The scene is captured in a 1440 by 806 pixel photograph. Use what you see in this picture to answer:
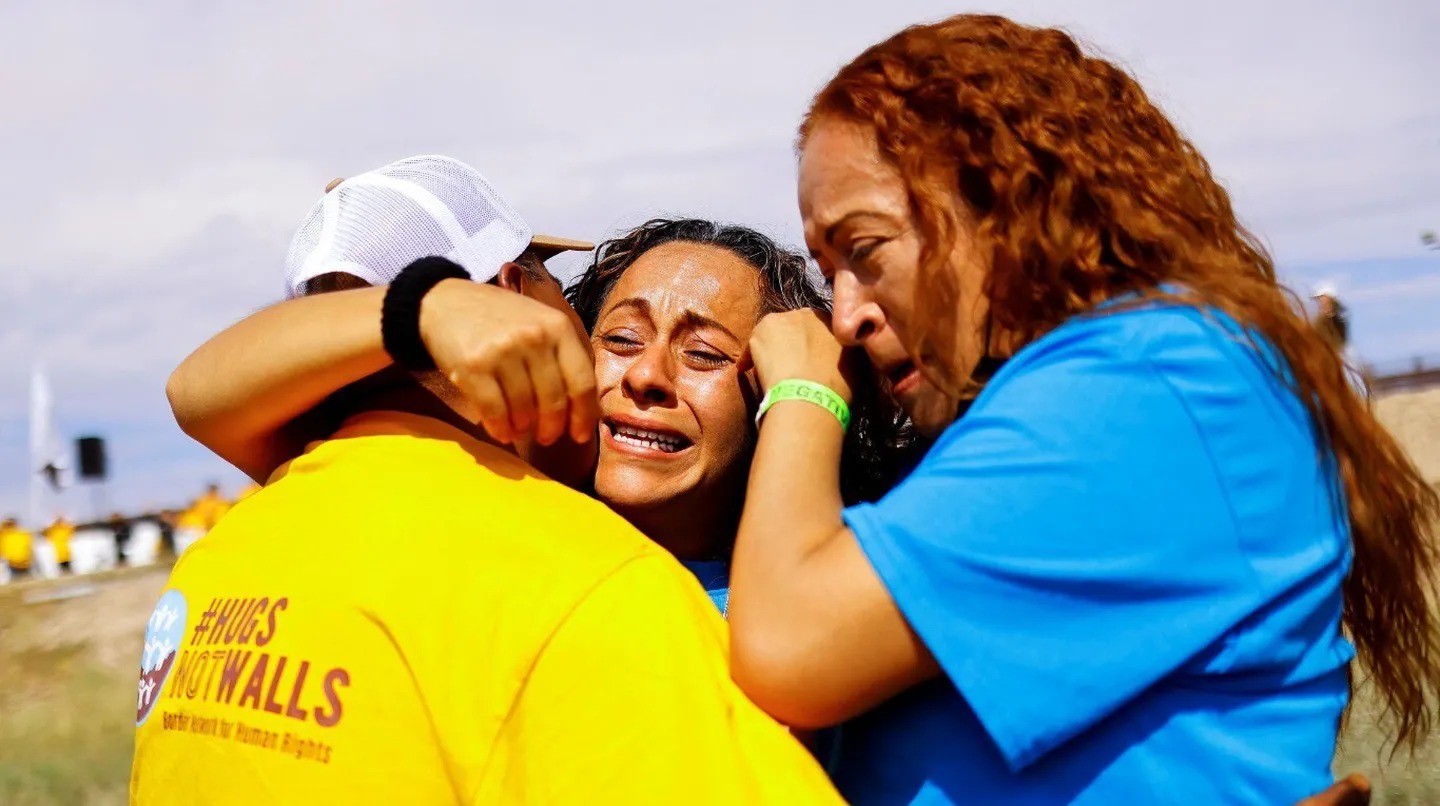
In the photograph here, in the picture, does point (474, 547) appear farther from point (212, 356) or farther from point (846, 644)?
point (212, 356)

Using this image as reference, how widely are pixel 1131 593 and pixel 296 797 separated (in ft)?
3.86

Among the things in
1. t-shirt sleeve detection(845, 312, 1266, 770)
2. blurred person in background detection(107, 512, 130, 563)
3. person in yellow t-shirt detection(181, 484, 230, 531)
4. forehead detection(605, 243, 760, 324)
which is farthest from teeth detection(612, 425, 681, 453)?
blurred person in background detection(107, 512, 130, 563)

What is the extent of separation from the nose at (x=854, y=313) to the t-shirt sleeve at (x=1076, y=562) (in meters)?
0.50

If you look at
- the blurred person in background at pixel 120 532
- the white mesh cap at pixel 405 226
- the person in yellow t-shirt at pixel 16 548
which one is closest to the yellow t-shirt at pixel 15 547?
the person in yellow t-shirt at pixel 16 548

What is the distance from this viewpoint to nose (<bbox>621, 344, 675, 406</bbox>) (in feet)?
10.6

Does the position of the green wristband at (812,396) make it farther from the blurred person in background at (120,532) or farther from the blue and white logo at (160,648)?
the blurred person in background at (120,532)

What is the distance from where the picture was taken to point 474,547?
71.4 inches

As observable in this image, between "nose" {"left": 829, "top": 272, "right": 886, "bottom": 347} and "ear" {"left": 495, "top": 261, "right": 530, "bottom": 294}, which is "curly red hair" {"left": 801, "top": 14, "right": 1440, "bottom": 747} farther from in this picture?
"ear" {"left": 495, "top": 261, "right": 530, "bottom": 294}

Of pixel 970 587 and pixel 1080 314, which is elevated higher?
pixel 1080 314

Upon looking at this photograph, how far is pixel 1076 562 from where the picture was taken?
5.85ft

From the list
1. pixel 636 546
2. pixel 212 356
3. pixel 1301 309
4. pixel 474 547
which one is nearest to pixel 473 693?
pixel 474 547

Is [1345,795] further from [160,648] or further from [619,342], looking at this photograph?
[619,342]

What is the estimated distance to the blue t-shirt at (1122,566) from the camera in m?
1.79

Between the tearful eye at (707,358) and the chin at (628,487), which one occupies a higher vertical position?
the tearful eye at (707,358)
